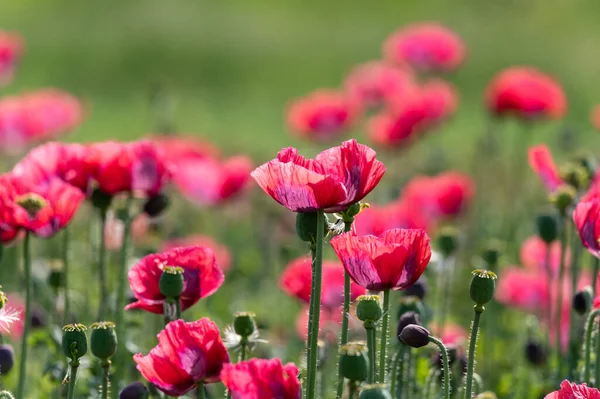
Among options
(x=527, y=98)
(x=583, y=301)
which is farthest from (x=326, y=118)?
(x=583, y=301)

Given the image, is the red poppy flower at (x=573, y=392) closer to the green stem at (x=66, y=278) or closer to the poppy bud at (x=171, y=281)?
the poppy bud at (x=171, y=281)

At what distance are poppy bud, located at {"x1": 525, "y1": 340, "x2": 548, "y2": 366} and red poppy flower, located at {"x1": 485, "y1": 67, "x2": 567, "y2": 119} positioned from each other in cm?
243

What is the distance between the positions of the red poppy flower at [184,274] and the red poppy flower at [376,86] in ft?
14.1

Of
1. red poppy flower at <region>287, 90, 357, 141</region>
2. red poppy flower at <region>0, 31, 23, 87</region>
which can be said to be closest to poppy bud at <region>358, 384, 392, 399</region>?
red poppy flower at <region>287, 90, 357, 141</region>

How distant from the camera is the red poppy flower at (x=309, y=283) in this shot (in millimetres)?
2924

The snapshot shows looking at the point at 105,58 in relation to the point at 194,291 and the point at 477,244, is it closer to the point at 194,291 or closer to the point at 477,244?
the point at 477,244

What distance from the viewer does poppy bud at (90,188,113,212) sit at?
9.54ft

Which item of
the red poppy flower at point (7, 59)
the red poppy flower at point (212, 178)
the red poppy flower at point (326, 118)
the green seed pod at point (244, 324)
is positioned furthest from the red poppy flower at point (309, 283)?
the red poppy flower at point (7, 59)

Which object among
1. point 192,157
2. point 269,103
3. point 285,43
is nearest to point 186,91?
point 269,103

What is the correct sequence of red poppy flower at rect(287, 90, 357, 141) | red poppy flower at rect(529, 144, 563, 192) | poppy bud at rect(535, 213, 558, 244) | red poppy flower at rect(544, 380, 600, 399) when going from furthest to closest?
1. red poppy flower at rect(287, 90, 357, 141)
2. poppy bud at rect(535, 213, 558, 244)
3. red poppy flower at rect(529, 144, 563, 192)
4. red poppy flower at rect(544, 380, 600, 399)

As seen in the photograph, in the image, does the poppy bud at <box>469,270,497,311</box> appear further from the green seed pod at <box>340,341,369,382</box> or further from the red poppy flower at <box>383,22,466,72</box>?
the red poppy flower at <box>383,22,466,72</box>

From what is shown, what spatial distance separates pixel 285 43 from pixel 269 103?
3111 mm

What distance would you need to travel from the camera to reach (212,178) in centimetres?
455

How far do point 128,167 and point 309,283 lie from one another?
585mm
